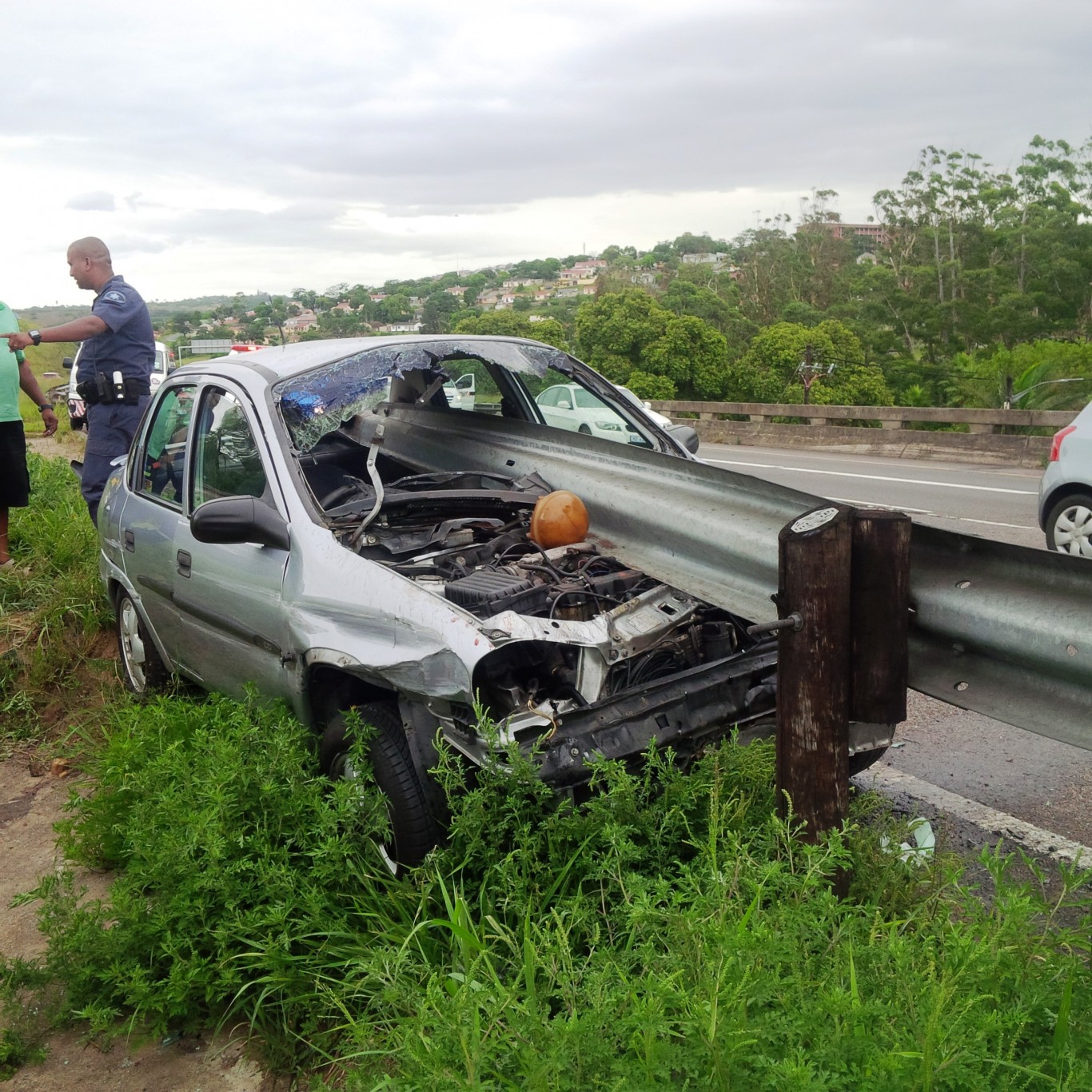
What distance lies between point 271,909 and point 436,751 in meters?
0.66

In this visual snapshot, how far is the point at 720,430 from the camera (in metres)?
25.8

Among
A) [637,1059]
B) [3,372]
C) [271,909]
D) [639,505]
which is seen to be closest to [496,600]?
[639,505]

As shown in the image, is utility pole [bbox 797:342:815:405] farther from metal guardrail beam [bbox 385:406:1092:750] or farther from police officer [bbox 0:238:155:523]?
metal guardrail beam [bbox 385:406:1092:750]

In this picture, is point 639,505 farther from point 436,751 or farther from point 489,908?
point 489,908

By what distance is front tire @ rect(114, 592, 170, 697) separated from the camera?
5.52 meters

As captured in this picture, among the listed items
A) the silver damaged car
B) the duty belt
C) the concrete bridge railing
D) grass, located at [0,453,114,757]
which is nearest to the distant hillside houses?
the silver damaged car

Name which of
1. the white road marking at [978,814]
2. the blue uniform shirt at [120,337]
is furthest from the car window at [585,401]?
the blue uniform shirt at [120,337]

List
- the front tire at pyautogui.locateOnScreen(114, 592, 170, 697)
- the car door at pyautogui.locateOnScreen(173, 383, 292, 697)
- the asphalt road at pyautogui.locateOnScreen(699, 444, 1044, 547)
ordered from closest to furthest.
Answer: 1. the car door at pyautogui.locateOnScreen(173, 383, 292, 697)
2. the front tire at pyautogui.locateOnScreen(114, 592, 170, 697)
3. the asphalt road at pyautogui.locateOnScreen(699, 444, 1044, 547)

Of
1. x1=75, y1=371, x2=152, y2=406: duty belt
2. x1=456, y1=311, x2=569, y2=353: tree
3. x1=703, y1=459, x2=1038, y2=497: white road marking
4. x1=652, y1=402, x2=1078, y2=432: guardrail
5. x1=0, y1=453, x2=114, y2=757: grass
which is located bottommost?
x1=703, y1=459, x2=1038, y2=497: white road marking

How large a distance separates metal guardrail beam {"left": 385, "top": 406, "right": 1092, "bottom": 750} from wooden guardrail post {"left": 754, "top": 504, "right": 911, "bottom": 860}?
86 mm

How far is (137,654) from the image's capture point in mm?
5711

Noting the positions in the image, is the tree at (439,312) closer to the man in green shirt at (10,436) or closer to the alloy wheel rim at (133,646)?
the alloy wheel rim at (133,646)

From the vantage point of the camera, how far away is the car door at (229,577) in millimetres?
4098

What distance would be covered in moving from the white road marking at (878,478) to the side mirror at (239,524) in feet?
32.3
